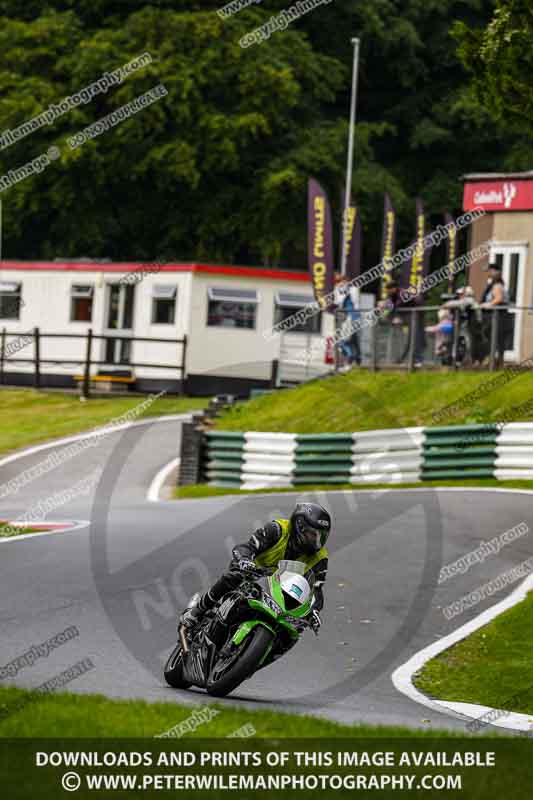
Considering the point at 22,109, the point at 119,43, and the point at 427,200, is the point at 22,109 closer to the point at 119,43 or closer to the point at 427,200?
the point at 119,43

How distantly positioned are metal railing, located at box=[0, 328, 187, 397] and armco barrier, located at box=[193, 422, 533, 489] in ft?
41.4

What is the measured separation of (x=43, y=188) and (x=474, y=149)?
16.1 meters

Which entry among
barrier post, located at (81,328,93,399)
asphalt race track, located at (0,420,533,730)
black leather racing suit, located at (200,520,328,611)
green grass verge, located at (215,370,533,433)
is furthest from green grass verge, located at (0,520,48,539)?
barrier post, located at (81,328,93,399)

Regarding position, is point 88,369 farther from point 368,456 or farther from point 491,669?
point 491,669

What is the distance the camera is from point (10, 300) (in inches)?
1582

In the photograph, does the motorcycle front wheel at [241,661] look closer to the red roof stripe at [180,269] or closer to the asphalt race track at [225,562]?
the asphalt race track at [225,562]

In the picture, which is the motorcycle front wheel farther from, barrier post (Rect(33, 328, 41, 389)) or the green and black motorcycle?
barrier post (Rect(33, 328, 41, 389))

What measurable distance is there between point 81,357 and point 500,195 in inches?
→ 502

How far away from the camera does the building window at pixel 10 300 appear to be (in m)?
40.0

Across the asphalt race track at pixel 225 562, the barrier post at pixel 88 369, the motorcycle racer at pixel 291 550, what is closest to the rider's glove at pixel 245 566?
the motorcycle racer at pixel 291 550

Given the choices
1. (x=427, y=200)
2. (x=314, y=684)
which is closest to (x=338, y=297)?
(x=314, y=684)

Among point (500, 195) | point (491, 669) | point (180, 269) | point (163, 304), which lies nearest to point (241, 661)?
point (491, 669)

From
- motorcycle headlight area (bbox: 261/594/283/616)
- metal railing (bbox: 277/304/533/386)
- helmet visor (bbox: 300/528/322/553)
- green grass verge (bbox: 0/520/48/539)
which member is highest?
metal railing (bbox: 277/304/533/386)

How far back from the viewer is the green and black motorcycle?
342 inches
